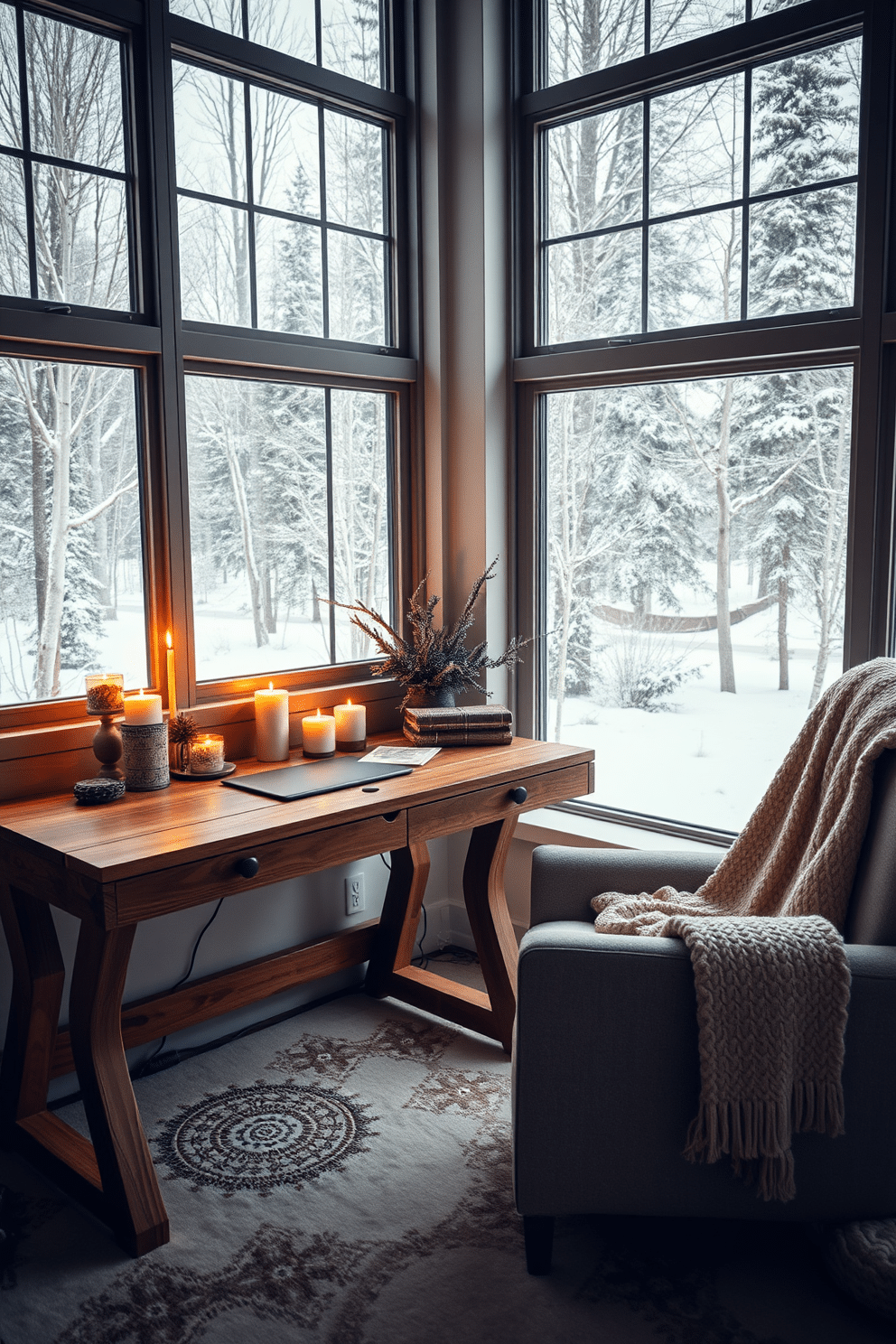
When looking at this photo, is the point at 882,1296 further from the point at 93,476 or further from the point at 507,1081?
the point at 93,476

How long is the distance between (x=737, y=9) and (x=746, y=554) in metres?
1.27

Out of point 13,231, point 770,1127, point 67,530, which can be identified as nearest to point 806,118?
point 13,231

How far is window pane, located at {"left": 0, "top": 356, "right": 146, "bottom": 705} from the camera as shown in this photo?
7.53ft

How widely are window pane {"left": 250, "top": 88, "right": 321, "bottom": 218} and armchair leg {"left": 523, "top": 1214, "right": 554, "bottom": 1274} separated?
7.68 feet

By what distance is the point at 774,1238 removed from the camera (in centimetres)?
189

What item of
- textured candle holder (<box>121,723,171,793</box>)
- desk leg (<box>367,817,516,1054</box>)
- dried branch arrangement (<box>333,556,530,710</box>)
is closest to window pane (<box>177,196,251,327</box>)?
dried branch arrangement (<box>333,556,530,710</box>)

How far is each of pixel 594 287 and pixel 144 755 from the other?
1700 millimetres

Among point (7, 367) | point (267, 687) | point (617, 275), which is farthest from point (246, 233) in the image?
point (267, 687)

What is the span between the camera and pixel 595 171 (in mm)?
2852

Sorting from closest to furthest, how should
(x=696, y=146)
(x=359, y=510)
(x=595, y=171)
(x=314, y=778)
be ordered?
1. (x=314, y=778)
2. (x=696, y=146)
3. (x=595, y=171)
4. (x=359, y=510)

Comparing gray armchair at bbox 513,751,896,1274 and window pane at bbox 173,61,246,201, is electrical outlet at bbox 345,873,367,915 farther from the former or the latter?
window pane at bbox 173,61,246,201

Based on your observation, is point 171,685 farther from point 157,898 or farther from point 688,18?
point 688,18

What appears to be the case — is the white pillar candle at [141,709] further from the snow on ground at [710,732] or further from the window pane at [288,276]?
the snow on ground at [710,732]

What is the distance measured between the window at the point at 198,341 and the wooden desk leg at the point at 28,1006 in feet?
1.42
